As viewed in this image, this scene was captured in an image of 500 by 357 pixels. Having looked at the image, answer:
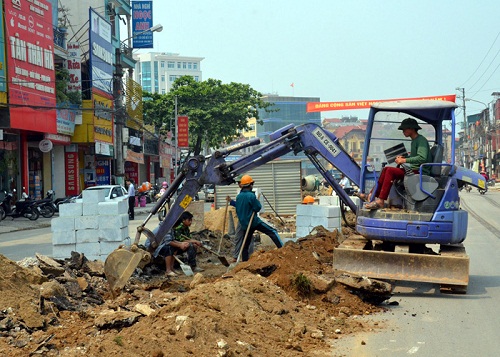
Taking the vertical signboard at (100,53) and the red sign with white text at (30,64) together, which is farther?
the vertical signboard at (100,53)

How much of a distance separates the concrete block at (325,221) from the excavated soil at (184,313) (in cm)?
527

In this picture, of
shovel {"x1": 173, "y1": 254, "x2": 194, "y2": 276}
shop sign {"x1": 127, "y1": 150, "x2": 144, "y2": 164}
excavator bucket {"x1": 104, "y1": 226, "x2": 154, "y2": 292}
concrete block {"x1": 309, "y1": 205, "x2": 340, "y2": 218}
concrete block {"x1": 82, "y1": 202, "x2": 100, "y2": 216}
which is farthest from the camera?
shop sign {"x1": 127, "y1": 150, "x2": 144, "y2": 164}

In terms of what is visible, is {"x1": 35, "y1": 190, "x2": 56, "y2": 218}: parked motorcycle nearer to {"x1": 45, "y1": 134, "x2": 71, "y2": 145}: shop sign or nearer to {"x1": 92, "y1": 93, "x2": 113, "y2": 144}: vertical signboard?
{"x1": 45, "y1": 134, "x2": 71, "y2": 145}: shop sign

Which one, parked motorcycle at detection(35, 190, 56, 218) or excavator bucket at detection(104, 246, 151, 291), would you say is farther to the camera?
parked motorcycle at detection(35, 190, 56, 218)

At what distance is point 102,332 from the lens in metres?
7.15

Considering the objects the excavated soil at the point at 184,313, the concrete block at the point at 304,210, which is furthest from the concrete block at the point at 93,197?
the concrete block at the point at 304,210

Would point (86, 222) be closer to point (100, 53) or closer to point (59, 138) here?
point (59, 138)

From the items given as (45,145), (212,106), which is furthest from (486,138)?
(45,145)

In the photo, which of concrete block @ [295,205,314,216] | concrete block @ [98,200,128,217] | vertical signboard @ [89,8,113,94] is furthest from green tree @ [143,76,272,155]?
concrete block @ [98,200,128,217]

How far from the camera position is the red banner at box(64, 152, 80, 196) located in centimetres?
3988

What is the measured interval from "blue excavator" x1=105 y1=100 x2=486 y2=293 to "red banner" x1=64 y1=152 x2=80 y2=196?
29.0 m

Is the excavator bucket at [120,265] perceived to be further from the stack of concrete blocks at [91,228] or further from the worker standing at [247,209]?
the worker standing at [247,209]

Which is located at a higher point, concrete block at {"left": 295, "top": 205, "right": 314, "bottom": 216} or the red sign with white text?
the red sign with white text

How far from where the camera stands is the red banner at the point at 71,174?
39875mm
